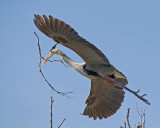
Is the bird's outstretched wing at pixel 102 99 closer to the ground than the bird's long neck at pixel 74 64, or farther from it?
farther from it

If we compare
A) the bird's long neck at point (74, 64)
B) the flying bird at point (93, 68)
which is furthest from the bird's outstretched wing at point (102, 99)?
the bird's long neck at point (74, 64)

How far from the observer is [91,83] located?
9.20 metres

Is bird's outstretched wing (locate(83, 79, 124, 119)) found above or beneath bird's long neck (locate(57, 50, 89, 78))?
above

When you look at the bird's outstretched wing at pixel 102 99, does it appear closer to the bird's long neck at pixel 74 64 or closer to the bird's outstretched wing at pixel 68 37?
the bird's long neck at pixel 74 64

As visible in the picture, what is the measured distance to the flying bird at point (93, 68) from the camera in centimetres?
730

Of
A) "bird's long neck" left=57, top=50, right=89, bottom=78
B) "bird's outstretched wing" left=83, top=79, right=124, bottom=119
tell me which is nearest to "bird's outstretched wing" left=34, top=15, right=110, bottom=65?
"bird's long neck" left=57, top=50, right=89, bottom=78

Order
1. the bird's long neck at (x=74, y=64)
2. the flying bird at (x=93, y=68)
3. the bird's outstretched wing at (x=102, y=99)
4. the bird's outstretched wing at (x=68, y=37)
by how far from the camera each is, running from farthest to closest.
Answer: the bird's outstretched wing at (x=102, y=99), the bird's long neck at (x=74, y=64), the flying bird at (x=93, y=68), the bird's outstretched wing at (x=68, y=37)

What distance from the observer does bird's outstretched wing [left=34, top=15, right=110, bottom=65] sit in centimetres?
718

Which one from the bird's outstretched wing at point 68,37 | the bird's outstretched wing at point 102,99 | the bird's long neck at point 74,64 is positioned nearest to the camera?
the bird's outstretched wing at point 68,37

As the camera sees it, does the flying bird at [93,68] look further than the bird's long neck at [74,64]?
No

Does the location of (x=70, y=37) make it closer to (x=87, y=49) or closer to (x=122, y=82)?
(x=87, y=49)

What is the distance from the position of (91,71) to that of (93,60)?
29 centimetres

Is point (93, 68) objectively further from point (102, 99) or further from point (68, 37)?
point (102, 99)

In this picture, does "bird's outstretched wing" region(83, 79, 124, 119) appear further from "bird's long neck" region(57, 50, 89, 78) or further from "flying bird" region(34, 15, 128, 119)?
"bird's long neck" region(57, 50, 89, 78)
